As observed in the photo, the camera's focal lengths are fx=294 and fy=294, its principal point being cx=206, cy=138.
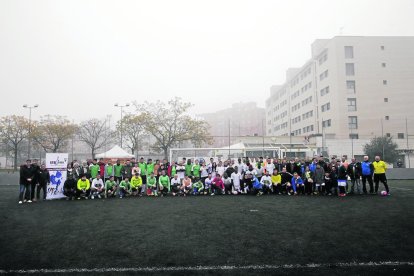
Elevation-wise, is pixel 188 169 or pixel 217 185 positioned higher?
pixel 188 169

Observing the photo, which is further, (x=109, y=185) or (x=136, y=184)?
(x=136, y=184)

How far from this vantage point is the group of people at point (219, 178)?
42.7 feet

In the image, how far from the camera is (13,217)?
846 cm

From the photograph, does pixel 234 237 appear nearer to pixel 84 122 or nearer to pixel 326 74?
pixel 84 122

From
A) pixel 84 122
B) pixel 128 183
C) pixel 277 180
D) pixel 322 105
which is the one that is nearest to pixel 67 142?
pixel 84 122

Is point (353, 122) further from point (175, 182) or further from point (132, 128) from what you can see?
point (175, 182)

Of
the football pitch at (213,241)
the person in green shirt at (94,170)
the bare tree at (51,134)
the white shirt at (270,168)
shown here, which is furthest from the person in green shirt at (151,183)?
the bare tree at (51,134)

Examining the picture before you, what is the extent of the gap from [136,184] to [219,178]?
4.02 metres

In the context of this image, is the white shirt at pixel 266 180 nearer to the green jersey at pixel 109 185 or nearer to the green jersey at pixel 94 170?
the green jersey at pixel 109 185

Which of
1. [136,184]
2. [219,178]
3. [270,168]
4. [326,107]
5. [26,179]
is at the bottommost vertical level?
[136,184]

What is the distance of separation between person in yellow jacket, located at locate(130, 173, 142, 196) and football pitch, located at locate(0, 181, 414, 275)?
4.75 m

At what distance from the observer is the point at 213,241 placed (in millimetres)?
5723

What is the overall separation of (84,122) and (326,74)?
1638 inches

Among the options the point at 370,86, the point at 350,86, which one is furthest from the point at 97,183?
the point at 370,86
